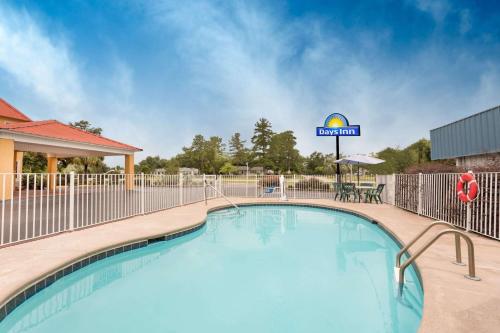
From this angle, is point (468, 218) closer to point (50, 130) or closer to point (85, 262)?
point (85, 262)

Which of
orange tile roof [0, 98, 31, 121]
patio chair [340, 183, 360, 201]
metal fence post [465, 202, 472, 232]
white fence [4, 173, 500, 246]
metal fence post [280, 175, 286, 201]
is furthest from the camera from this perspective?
orange tile roof [0, 98, 31, 121]

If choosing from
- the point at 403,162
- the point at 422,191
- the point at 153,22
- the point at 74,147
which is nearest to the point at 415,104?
the point at 422,191

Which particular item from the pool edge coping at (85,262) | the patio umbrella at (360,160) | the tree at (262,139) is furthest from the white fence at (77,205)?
the tree at (262,139)

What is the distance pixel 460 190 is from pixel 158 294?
6.43 meters

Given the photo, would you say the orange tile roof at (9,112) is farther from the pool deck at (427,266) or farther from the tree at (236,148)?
the tree at (236,148)

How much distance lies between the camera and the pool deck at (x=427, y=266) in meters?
2.39

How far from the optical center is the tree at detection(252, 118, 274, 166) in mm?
69188

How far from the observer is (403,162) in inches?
1670

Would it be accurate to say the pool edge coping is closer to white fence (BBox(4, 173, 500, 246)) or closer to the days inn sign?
white fence (BBox(4, 173, 500, 246))

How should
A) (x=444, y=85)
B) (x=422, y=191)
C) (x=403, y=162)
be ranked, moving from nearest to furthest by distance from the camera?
(x=422, y=191) < (x=444, y=85) < (x=403, y=162)

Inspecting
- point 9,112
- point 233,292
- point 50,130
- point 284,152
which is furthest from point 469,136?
point 284,152

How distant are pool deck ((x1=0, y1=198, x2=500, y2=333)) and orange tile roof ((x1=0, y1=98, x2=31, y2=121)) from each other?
62.0ft

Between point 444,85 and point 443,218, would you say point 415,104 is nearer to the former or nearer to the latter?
point 444,85

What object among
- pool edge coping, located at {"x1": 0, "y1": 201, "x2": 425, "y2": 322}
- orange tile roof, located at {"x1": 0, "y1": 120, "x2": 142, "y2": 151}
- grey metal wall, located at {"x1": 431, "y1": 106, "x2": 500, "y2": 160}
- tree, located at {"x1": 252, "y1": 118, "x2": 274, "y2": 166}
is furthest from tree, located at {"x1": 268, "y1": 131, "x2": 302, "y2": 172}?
pool edge coping, located at {"x1": 0, "y1": 201, "x2": 425, "y2": 322}
